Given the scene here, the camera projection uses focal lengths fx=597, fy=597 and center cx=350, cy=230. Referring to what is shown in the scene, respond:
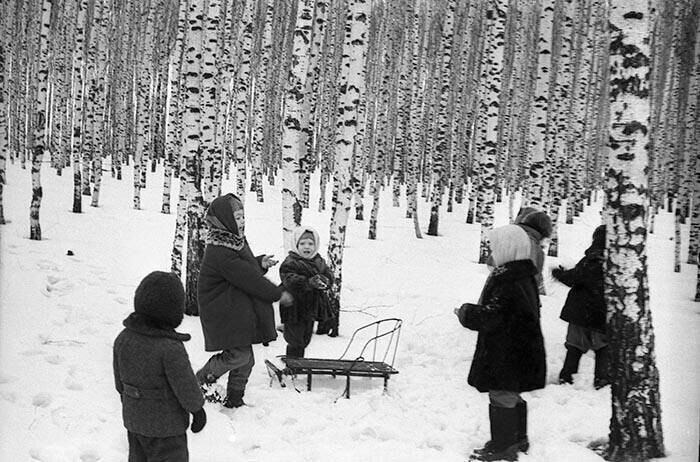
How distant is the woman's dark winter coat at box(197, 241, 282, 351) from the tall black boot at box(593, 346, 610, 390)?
3366 millimetres

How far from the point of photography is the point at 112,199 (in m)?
18.0

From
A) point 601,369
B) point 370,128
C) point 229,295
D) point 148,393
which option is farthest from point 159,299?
point 370,128

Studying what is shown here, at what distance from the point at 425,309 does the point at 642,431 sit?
17.1ft

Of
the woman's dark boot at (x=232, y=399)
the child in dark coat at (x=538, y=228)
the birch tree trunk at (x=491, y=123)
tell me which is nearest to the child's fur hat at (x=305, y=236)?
the woman's dark boot at (x=232, y=399)

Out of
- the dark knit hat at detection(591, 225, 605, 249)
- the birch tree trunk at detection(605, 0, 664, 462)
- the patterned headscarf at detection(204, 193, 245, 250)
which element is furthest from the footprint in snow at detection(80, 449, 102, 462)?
the dark knit hat at detection(591, 225, 605, 249)

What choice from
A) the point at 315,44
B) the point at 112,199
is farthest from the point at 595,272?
the point at 112,199

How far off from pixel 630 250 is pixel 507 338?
1.22 meters

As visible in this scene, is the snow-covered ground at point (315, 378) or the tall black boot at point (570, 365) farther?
the tall black boot at point (570, 365)

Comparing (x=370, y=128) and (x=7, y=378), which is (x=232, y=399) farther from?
(x=370, y=128)

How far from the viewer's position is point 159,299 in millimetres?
3184

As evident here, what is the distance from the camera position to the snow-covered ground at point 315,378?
15.3ft

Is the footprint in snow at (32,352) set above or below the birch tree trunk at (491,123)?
below

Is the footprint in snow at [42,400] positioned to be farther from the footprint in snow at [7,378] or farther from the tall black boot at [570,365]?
the tall black boot at [570,365]

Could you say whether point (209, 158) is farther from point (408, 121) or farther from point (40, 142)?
point (408, 121)
